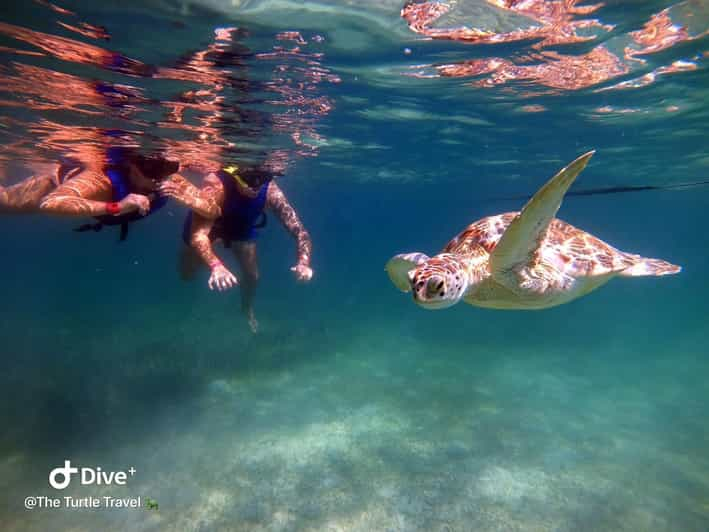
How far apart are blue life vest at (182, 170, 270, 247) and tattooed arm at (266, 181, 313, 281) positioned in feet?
1.54

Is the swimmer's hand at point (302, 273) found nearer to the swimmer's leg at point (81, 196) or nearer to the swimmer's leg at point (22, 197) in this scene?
the swimmer's leg at point (81, 196)

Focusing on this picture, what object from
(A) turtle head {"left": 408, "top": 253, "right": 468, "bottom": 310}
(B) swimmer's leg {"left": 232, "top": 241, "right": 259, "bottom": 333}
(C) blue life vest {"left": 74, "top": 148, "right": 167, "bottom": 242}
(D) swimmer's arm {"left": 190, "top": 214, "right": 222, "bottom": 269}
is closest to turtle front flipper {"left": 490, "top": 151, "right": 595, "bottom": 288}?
(A) turtle head {"left": 408, "top": 253, "right": 468, "bottom": 310}

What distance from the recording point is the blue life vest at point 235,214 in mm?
9398

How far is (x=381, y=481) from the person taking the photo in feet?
27.4

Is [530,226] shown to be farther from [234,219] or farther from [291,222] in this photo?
[234,219]

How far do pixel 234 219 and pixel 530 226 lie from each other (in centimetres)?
784

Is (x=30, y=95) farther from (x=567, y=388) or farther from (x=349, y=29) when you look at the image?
(x=567, y=388)

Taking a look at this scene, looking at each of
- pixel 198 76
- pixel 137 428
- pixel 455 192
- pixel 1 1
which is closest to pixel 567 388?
pixel 137 428

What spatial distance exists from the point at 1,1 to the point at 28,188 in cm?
283

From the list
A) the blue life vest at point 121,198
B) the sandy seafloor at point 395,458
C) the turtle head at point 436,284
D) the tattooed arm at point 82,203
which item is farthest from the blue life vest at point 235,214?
the turtle head at point 436,284

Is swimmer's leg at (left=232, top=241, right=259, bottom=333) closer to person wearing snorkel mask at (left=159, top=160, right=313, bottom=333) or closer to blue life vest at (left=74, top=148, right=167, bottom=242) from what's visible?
person wearing snorkel mask at (left=159, top=160, right=313, bottom=333)

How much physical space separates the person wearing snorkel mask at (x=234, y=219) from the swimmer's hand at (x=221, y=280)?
0.05 ft

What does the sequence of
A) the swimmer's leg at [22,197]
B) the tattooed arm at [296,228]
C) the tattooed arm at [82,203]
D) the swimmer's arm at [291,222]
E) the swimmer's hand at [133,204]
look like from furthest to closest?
the swimmer's arm at [291,222]
the tattooed arm at [296,228]
the swimmer's leg at [22,197]
the swimmer's hand at [133,204]
the tattooed arm at [82,203]

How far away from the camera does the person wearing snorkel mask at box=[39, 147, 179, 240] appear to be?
6199 mm
